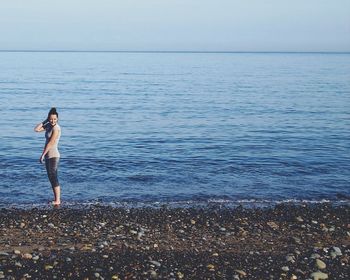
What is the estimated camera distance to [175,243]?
10.6 meters

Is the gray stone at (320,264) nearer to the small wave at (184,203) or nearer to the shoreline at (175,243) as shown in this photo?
the shoreline at (175,243)

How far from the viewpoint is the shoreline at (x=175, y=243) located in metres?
8.98

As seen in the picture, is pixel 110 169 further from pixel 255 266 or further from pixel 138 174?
pixel 255 266

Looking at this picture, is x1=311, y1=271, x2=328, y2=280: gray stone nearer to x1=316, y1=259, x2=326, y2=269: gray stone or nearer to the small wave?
x1=316, y1=259, x2=326, y2=269: gray stone

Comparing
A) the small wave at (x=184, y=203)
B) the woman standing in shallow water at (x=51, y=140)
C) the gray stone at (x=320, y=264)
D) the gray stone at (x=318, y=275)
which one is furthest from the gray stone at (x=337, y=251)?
the woman standing in shallow water at (x=51, y=140)

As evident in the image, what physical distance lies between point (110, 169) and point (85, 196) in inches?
157

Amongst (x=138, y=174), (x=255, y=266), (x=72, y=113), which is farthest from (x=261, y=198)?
(x=72, y=113)

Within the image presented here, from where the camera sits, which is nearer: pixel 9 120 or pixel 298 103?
pixel 9 120

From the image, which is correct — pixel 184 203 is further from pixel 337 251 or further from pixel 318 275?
pixel 318 275

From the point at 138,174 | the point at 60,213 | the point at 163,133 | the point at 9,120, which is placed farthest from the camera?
the point at 9,120

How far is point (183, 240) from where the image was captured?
10852 millimetres

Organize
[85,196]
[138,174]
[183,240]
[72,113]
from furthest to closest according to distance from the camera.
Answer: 1. [72,113]
2. [138,174]
3. [85,196]
4. [183,240]

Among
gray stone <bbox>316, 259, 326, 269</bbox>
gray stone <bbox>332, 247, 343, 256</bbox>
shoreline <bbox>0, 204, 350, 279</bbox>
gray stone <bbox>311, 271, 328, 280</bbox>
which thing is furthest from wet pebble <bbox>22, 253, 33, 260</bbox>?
gray stone <bbox>332, 247, 343, 256</bbox>

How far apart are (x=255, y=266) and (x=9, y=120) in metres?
26.7
